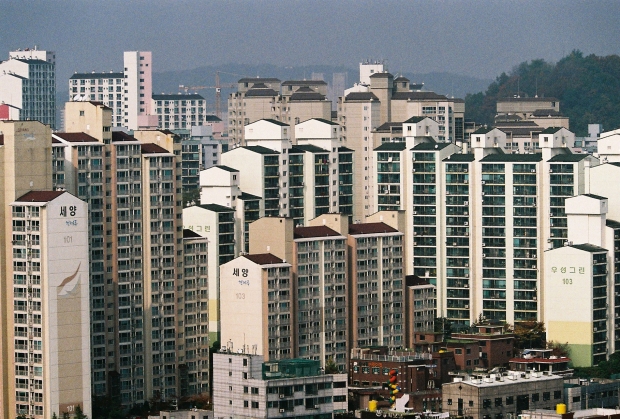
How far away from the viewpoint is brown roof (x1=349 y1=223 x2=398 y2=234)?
184ft

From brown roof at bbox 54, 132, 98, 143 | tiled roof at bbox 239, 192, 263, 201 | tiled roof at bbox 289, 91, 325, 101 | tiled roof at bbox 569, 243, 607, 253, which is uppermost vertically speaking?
tiled roof at bbox 289, 91, 325, 101

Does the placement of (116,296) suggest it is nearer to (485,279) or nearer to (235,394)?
(235,394)

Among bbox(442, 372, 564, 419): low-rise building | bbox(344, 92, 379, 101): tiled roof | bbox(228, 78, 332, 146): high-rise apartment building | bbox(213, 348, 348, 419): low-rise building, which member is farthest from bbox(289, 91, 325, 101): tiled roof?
bbox(213, 348, 348, 419): low-rise building

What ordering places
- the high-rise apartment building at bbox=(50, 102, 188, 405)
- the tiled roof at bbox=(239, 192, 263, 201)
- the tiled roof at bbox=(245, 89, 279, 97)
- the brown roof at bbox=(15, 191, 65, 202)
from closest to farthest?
the brown roof at bbox=(15, 191, 65, 202) → the high-rise apartment building at bbox=(50, 102, 188, 405) → the tiled roof at bbox=(239, 192, 263, 201) → the tiled roof at bbox=(245, 89, 279, 97)

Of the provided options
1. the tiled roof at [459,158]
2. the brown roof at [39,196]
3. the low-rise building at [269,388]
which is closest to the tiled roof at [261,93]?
the tiled roof at [459,158]

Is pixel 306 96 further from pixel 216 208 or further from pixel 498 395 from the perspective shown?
pixel 498 395

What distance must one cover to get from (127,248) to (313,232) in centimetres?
524

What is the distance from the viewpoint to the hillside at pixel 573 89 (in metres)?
116

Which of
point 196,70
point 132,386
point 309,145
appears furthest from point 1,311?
point 196,70

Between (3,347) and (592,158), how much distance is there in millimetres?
20604

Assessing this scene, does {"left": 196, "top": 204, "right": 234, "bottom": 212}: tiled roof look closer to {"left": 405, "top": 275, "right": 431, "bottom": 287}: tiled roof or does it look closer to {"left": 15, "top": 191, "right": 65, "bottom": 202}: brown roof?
{"left": 405, "top": 275, "right": 431, "bottom": 287}: tiled roof

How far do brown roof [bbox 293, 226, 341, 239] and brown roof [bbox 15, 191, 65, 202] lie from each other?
785 cm

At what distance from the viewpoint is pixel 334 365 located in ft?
177

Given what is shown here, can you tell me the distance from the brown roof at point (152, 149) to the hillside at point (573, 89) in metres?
60.6
